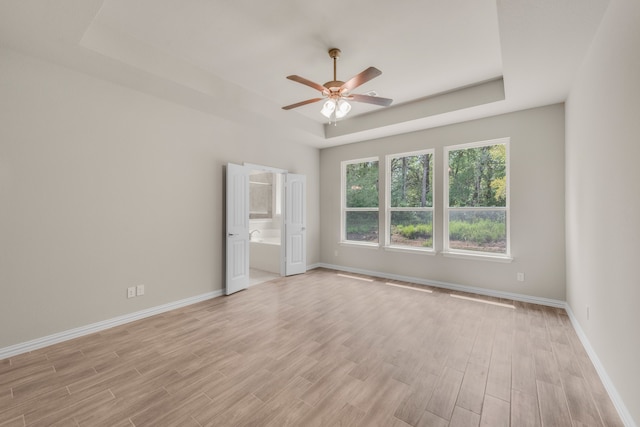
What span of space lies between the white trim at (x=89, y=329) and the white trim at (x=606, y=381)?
426 cm

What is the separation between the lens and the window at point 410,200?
491 centimetres

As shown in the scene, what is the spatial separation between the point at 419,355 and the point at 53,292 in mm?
3577

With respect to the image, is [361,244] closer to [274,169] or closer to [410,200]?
[410,200]

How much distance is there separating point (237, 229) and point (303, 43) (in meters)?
2.77

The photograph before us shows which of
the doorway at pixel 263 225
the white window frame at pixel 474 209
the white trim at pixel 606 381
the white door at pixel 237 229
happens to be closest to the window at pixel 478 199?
the white window frame at pixel 474 209

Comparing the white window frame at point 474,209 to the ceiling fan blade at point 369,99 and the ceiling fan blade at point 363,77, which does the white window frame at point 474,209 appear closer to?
the ceiling fan blade at point 369,99

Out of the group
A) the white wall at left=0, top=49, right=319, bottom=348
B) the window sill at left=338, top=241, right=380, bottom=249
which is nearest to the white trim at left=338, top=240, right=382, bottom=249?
the window sill at left=338, top=241, right=380, bottom=249

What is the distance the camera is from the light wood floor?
5.86ft

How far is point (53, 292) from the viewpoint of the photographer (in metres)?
2.76

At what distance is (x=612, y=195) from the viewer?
→ 6.50 feet

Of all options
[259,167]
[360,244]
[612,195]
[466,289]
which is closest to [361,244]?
[360,244]

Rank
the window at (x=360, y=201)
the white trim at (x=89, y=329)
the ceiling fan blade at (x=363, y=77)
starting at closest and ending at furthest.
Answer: the ceiling fan blade at (x=363, y=77) → the white trim at (x=89, y=329) → the window at (x=360, y=201)

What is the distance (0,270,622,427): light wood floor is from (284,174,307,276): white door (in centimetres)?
197

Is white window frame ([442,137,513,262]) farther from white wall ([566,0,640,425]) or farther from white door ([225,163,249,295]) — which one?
white door ([225,163,249,295])
